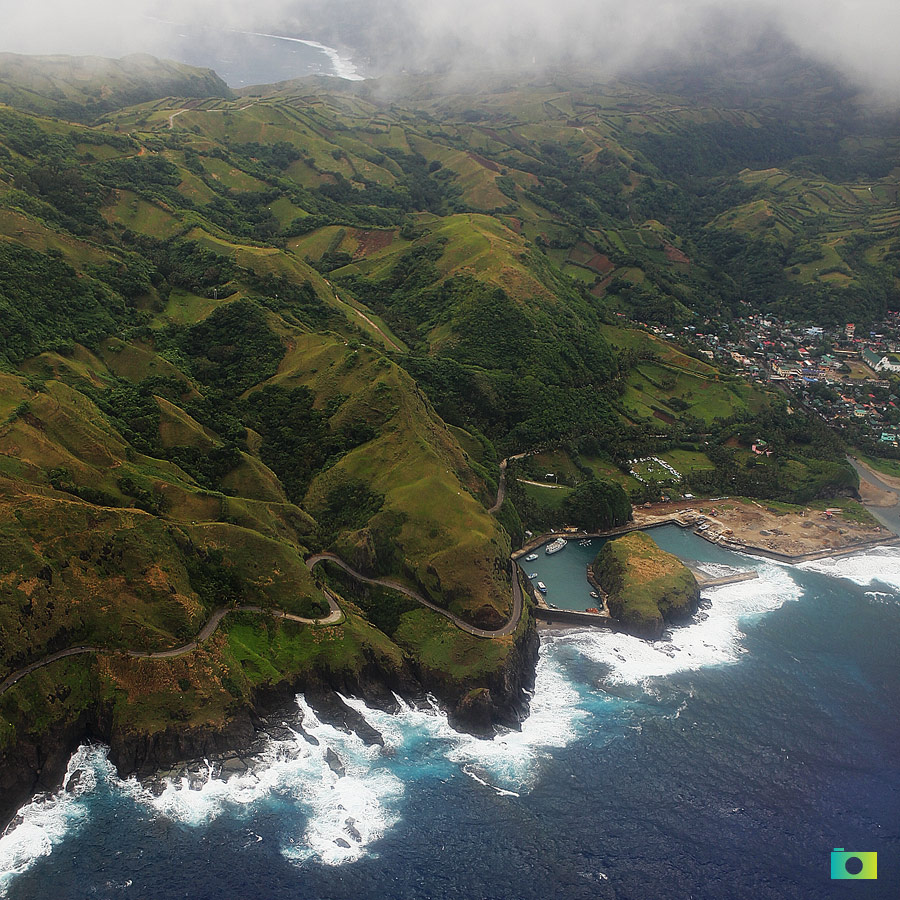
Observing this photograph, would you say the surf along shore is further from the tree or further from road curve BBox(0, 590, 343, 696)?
road curve BBox(0, 590, 343, 696)

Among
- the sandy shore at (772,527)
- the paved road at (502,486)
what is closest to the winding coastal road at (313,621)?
→ the paved road at (502,486)

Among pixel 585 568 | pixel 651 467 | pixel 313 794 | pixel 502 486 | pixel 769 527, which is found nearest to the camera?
pixel 313 794

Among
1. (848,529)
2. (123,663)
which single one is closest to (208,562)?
(123,663)

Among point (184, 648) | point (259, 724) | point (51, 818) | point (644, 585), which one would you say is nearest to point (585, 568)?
point (644, 585)

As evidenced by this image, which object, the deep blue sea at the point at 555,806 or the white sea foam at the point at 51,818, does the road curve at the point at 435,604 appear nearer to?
the deep blue sea at the point at 555,806

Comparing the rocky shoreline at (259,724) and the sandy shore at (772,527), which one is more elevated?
the rocky shoreline at (259,724)

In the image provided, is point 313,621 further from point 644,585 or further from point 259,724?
point 644,585
